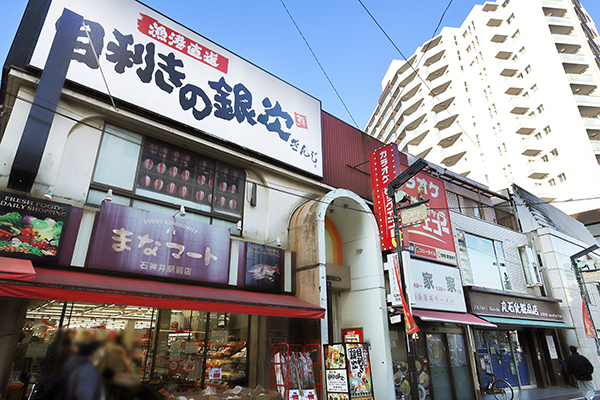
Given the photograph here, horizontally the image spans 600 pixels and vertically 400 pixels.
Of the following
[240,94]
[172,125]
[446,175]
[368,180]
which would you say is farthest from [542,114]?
[172,125]

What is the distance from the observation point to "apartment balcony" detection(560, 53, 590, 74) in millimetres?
42406

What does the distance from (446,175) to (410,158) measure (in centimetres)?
212

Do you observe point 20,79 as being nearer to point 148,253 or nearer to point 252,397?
point 148,253

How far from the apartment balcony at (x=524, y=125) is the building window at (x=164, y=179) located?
1634 inches

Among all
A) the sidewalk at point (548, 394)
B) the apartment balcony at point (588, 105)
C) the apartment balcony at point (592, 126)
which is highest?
the apartment balcony at point (588, 105)

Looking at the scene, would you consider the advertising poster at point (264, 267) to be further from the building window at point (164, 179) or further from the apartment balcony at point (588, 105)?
the apartment balcony at point (588, 105)

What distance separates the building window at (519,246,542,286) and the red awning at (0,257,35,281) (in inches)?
872

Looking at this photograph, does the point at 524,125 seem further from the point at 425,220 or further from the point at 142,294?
the point at 142,294

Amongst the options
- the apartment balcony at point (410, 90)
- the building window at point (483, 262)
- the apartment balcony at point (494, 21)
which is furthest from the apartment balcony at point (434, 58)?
the building window at point (483, 262)

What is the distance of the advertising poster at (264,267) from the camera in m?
10.5

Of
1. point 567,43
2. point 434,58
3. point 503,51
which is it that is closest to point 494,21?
point 503,51

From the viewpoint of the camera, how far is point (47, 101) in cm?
814

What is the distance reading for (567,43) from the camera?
43594 millimetres

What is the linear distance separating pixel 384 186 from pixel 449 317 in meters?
5.54
